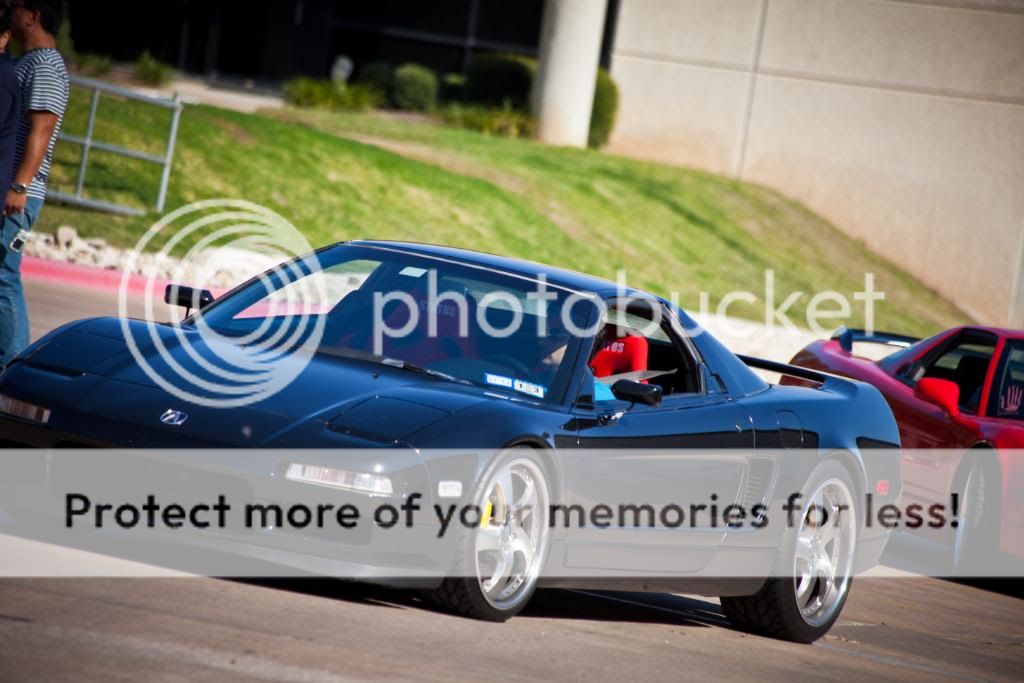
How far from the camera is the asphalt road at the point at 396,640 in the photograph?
4668mm

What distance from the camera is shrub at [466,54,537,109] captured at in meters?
34.2

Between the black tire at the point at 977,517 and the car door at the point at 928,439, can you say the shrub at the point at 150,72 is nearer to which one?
the car door at the point at 928,439

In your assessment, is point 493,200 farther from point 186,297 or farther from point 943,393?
point 186,297

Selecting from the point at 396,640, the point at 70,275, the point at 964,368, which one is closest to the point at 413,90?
the point at 70,275

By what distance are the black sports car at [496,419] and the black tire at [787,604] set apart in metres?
0.01

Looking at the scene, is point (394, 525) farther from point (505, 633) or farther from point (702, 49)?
point (702, 49)

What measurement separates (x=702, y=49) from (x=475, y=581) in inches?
1209

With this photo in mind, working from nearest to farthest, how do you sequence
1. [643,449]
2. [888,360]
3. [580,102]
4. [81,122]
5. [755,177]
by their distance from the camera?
[643,449], [888,360], [81,122], [580,102], [755,177]

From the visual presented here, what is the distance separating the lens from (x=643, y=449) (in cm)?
632

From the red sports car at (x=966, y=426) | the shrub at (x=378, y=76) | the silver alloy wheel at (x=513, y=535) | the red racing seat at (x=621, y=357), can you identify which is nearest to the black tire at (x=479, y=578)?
the silver alloy wheel at (x=513, y=535)

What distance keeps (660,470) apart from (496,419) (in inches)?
38.2

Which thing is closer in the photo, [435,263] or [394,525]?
[394,525]

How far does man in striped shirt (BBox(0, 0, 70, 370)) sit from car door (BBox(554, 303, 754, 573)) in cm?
305

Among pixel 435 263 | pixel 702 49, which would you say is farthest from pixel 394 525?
pixel 702 49
